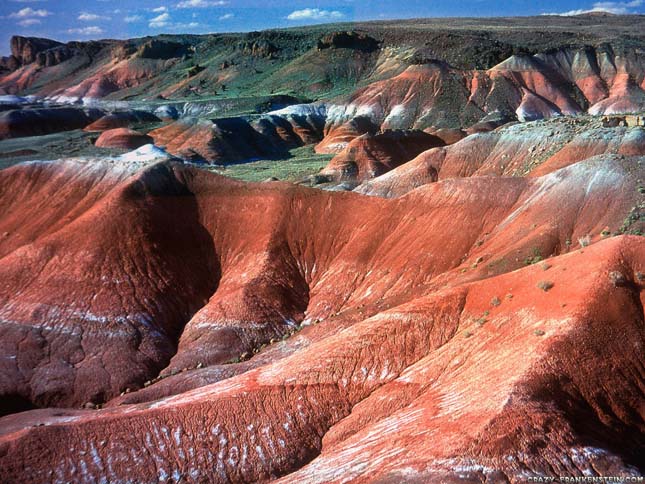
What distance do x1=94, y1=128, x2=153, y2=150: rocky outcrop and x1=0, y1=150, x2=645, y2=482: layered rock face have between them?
132 feet

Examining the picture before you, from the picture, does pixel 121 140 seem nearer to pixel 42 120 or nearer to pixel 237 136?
pixel 237 136

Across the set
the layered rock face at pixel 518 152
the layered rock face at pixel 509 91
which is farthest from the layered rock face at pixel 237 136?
the layered rock face at pixel 518 152

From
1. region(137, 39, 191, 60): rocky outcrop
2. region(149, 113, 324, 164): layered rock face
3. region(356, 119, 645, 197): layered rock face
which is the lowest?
region(149, 113, 324, 164): layered rock face

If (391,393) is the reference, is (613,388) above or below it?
above

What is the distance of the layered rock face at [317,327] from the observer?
1681cm

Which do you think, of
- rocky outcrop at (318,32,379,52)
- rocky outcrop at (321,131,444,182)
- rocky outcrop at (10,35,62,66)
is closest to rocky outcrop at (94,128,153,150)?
rocky outcrop at (321,131,444,182)

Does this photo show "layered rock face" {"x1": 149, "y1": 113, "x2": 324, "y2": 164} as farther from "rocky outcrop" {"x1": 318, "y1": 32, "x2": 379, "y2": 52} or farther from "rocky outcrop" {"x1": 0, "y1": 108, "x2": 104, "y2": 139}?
"rocky outcrop" {"x1": 318, "y1": 32, "x2": 379, "y2": 52}

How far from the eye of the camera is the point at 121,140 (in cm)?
8888

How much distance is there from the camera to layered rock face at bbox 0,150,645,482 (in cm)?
1681

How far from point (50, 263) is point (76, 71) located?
533 ft

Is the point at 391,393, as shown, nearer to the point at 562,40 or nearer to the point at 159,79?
the point at 562,40

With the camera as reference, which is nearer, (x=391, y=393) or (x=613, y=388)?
(x=613, y=388)

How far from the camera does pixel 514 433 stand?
49.7 feet

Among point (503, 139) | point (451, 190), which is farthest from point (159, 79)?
point (451, 190)
